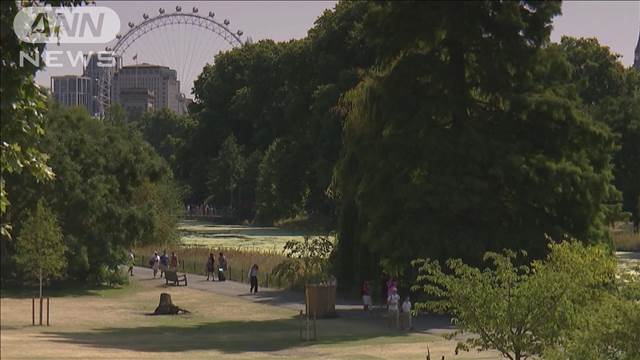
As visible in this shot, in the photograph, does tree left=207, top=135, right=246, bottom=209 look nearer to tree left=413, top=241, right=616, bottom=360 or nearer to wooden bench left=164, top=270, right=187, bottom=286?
wooden bench left=164, top=270, right=187, bottom=286

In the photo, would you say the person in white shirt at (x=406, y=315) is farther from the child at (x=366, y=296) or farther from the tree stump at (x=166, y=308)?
the tree stump at (x=166, y=308)

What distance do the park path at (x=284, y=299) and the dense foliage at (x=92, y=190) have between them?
4.26 m

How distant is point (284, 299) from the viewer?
4778 cm

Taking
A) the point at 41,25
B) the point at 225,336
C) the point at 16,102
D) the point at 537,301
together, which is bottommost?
the point at 225,336

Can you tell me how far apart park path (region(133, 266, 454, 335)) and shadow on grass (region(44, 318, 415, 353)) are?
197 centimetres

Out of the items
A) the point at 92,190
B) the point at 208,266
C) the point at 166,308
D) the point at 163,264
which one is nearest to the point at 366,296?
the point at 166,308

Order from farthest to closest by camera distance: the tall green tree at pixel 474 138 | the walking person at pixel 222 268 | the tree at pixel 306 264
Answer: the walking person at pixel 222 268, the tree at pixel 306 264, the tall green tree at pixel 474 138

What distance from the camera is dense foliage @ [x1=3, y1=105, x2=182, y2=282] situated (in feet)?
166

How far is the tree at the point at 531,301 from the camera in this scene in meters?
20.9

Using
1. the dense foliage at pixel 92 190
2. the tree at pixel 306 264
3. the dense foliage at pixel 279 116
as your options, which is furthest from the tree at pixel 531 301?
the dense foliage at pixel 92 190

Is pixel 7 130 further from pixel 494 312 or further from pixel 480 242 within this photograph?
pixel 480 242

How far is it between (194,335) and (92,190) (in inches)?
739

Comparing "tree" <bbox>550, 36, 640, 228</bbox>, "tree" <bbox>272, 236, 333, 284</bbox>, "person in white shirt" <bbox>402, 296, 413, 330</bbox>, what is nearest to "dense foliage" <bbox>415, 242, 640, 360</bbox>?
"person in white shirt" <bbox>402, 296, 413, 330</bbox>

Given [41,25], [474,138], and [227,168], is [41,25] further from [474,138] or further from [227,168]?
[227,168]
